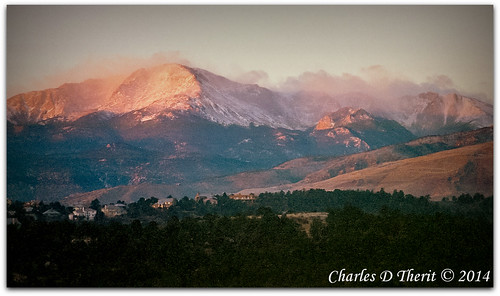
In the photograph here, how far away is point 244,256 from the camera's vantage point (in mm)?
35062

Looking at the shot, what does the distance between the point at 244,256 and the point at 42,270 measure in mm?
7742

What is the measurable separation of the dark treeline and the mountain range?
915 inches

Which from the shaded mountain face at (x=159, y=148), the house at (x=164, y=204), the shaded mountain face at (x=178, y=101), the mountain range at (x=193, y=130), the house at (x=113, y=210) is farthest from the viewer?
the shaded mountain face at (x=159, y=148)

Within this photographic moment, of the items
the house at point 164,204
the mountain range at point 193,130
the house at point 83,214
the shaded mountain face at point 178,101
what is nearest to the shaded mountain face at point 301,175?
the mountain range at point 193,130

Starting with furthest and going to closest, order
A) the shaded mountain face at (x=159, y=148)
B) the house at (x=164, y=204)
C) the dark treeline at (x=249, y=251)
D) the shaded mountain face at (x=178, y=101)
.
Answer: the shaded mountain face at (x=159, y=148), the shaded mountain face at (x=178, y=101), the house at (x=164, y=204), the dark treeline at (x=249, y=251)

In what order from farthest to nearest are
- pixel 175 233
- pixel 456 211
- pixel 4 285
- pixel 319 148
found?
pixel 319 148 < pixel 456 211 < pixel 175 233 < pixel 4 285

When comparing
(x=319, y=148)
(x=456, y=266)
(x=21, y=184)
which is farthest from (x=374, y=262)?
(x=319, y=148)

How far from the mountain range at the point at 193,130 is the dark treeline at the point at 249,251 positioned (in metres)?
23.3

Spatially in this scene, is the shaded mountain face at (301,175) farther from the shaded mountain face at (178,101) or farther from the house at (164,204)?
the shaded mountain face at (178,101)

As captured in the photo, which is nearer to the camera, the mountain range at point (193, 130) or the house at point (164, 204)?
the house at point (164, 204)

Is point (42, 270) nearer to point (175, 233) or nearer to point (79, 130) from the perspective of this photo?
point (175, 233)

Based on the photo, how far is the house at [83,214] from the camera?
157 feet

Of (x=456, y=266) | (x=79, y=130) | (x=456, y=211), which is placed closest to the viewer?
(x=456, y=266)

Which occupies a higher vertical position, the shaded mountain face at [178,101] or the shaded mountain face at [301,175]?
the shaded mountain face at [178,101]
